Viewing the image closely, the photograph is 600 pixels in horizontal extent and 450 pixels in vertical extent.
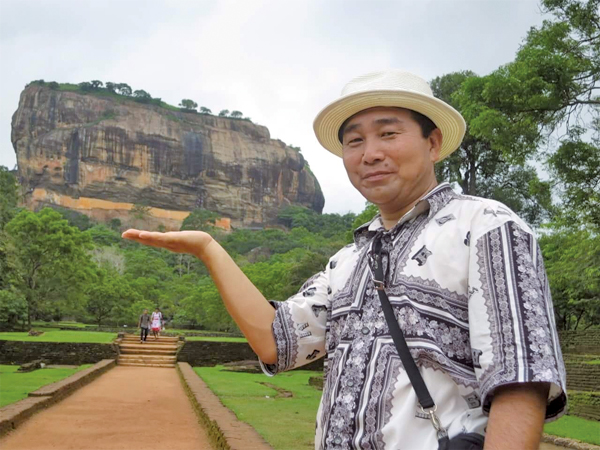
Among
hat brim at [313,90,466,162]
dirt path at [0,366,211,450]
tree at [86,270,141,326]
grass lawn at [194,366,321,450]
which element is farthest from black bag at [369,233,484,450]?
tree at [86,270,141,326]

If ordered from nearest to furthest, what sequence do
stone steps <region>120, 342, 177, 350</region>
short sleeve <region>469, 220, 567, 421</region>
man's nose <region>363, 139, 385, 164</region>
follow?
short sleeve <region>469, 220, 567, 421</region> < man's nose <region>363, 139, 385, 164</region> < stone steps <region>120, 342, 177, 350</region>

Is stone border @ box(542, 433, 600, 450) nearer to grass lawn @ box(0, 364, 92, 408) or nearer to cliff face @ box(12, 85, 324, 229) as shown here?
grass lawn @ box(0, 364, 92, 408)

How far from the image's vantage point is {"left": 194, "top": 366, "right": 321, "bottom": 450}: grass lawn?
6039mm

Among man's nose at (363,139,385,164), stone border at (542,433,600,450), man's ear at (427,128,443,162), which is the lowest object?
stone border at (542,433,600,450)

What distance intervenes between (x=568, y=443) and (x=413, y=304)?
6.29 meters

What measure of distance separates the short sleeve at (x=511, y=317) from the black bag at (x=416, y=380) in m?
0.07

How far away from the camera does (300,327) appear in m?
1.66

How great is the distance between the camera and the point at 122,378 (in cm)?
1356

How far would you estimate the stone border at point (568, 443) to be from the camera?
6289 mm

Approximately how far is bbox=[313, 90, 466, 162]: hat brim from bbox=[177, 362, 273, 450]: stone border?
11.8ft

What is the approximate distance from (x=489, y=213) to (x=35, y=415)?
7.78 meters

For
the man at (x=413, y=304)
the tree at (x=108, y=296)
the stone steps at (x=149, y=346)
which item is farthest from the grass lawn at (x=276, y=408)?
the tree at (x=108, y=296)

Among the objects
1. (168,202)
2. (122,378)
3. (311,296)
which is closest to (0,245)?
(122,378)

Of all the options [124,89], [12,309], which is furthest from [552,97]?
[124,89]
